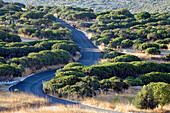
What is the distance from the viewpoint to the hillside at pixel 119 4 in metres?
144

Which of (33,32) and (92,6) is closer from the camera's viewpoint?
(33,32)

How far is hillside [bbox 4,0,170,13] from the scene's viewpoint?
473 ft

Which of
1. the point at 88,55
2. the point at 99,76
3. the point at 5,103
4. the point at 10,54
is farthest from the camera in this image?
the point at 88,55

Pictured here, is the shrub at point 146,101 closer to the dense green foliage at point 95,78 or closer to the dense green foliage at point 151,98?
the dense green foliage at point 151,98

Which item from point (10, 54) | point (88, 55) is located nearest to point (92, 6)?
point (88, 55)

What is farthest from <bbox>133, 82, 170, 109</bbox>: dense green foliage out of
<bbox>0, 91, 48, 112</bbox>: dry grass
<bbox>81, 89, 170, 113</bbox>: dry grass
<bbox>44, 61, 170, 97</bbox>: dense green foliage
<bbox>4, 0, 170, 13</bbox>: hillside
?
<bbox>4, 0, 170, 13</bbox>: hillside

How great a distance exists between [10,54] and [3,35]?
1143 cm

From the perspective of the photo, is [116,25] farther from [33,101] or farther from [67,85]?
[33,101]

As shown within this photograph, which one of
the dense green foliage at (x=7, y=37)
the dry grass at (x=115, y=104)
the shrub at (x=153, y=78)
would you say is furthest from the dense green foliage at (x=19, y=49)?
the dry grass at (x=115, y=104)

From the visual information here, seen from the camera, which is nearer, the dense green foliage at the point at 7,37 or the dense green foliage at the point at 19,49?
the dense green foliage at the point at 19,49

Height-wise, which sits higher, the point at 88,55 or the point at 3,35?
the point at 3,35

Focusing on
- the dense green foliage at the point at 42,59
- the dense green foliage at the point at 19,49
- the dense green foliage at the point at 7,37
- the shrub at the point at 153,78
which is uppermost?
the dense green foliage at the point at 7,37

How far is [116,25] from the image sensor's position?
7800 centimetres

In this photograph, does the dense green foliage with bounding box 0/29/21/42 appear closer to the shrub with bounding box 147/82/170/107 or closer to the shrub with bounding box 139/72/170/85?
the shrub with bounding box 139/72/170/85
